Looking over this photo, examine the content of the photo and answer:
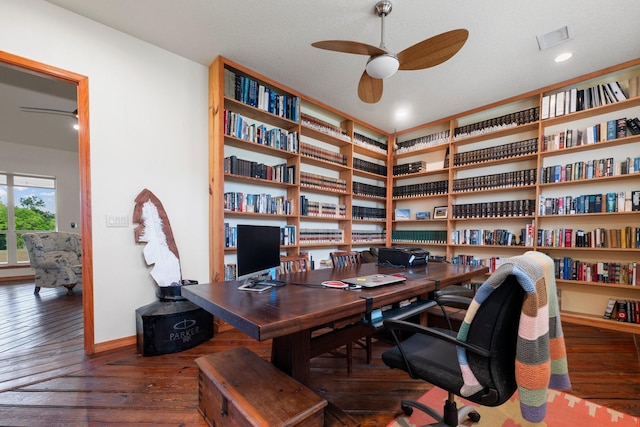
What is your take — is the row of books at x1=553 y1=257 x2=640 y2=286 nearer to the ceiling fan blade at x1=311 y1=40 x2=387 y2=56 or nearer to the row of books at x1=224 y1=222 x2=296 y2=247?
the ceiling fan blade at x1=311 y1=40 x2=387 y2=56

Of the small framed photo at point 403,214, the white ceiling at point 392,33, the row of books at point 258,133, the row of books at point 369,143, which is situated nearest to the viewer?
the white ceiling at point 392,33

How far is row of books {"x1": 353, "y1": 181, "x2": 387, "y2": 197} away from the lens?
163 inches

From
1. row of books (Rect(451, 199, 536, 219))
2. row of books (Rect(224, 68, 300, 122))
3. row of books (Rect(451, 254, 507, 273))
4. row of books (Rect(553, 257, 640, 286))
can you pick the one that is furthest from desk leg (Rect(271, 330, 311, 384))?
row of books (Rect(451, 199, 536, 219))

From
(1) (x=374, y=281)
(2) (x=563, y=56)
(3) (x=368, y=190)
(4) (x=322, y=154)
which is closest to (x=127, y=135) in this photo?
(4) (x=322, y=154)

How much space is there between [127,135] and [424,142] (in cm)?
394

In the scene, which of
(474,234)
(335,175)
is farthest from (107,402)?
(474,234)

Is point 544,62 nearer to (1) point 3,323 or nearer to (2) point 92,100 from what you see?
(2) point 92,100

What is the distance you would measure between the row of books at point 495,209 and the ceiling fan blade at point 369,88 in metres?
2.26

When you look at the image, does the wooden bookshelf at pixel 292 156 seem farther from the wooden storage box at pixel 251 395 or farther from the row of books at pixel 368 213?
the wooden storage box at pixel 251 395

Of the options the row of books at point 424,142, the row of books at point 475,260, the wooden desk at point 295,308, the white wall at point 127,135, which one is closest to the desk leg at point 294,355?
the wooden desk at point 295,308

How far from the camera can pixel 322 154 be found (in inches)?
142

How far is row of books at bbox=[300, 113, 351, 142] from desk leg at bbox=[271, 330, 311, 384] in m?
2.72

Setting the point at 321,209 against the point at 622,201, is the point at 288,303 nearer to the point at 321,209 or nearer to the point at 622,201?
the point at 321,209

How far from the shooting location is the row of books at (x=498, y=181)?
322 centimetres
